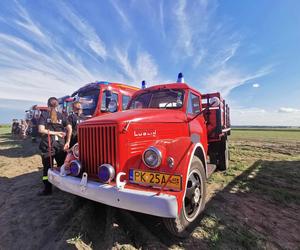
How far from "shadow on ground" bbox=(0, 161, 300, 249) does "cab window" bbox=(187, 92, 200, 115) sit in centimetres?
195

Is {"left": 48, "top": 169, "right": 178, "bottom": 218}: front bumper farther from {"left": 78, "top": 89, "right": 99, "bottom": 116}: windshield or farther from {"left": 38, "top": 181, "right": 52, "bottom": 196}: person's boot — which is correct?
{"left": 78, "top": 89, "right": 99, "bottom": 116}: windshield

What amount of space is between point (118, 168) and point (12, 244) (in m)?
1.71

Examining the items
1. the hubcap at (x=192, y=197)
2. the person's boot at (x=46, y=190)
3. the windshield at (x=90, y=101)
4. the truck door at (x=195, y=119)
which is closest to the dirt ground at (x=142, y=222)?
the person's boot at (x=46, y=190)

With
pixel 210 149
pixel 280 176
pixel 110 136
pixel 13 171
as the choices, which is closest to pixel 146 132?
pixel 110 136

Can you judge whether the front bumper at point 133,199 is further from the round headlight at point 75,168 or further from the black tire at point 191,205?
the black tire at point 191,205

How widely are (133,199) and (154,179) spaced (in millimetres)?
394

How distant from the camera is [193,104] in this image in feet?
16.2

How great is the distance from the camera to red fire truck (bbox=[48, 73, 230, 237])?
2484 millimetres

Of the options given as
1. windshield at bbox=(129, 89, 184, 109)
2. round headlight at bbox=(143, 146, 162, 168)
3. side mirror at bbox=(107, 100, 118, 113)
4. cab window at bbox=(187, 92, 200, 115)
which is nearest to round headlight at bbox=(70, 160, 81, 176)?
round headlight at bbox=(143, 146, 162, 168)

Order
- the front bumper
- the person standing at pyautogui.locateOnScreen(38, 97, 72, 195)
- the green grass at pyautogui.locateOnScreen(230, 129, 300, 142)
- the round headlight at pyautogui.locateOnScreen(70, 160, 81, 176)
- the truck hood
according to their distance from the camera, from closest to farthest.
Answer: the front bumper
the truck hood
the round headlight at pyautogui.locateOnScreen(70, 160, 81, 176)
the person standing at pyautogui.locateOnScreen(38, 97, 72, 195)
the green grass at pyautogui.locateOnScreen(230, 129, 300, 142)

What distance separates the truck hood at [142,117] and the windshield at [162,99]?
351mm

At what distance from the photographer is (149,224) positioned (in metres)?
3.26

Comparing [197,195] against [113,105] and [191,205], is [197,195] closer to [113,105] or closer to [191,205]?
[191,205]

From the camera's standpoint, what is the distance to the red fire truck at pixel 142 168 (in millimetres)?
2484
